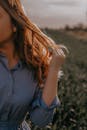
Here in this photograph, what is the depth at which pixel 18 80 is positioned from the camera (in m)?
4.62

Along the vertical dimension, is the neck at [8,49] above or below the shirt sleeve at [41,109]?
above

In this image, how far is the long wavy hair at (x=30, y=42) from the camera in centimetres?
448

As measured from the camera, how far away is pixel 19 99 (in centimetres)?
Result: 460

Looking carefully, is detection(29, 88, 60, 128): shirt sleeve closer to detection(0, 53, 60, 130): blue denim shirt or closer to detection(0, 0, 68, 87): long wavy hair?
detection(0, 53, 60, 130): blue denim shirt

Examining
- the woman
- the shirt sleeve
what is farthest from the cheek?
the shirt sleeve

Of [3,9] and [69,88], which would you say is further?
[69,88]

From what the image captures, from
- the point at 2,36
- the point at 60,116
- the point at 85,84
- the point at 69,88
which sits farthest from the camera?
the point at 85,84

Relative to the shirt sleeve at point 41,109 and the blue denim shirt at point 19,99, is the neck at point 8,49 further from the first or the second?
the shirt sleeve at point 41,109

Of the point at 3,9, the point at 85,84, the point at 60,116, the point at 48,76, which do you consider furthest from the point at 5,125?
the point at 85,84

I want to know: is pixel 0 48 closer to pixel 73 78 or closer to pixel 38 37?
pixel 38 37

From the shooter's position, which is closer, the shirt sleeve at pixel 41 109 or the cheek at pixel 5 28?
the cheek at pixel 5 28

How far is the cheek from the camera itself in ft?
14.5

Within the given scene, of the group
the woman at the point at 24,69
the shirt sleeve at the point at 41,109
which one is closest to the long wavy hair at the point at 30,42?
the woman at the point at 24,69

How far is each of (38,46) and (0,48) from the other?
28 centimetres
